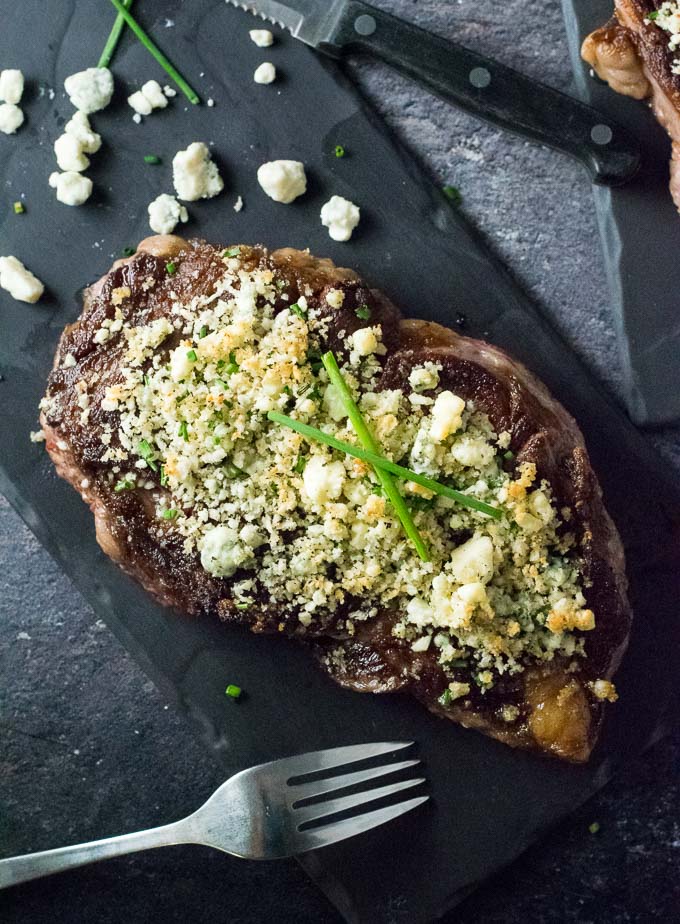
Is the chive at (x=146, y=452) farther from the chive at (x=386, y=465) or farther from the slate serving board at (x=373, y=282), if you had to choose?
the slate serving board at (x=373, y=282)

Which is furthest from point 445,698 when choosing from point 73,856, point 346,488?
point 73,856

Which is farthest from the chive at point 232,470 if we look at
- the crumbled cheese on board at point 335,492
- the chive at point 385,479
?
the chive at point 385,479

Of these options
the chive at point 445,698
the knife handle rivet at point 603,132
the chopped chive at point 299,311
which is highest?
the knife handle rivet at point 603,132

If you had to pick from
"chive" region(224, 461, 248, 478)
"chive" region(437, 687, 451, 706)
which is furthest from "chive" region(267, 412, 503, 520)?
"chive" region(437, 687, 451, 706)

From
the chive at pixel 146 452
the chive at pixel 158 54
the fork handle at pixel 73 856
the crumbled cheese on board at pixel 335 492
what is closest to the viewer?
the crumbled cheese on board at pixel 335 492

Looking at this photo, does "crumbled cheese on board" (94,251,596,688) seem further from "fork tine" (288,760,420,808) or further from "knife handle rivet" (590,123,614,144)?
"knife handle rivet" (590,123,614,144)

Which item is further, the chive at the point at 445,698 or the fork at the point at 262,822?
the fork at the point at 262,822
